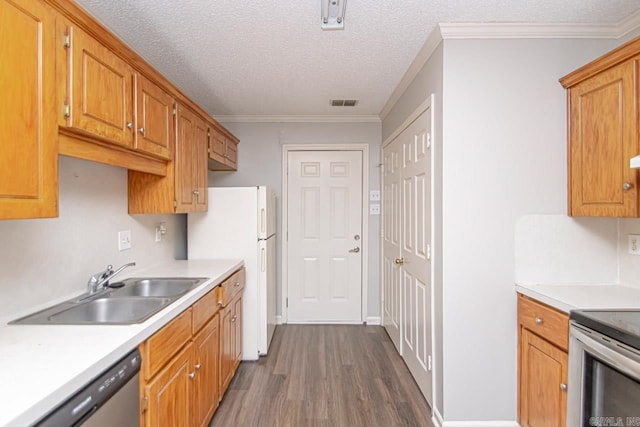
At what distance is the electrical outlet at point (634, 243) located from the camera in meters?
1.77

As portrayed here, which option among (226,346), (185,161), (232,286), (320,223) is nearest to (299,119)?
(320,223)

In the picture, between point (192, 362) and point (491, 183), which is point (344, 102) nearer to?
point (491, 183)

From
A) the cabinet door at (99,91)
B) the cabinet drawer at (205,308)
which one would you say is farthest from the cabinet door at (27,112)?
the cabinet drawer at (205,308)

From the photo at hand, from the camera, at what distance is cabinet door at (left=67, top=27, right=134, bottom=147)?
3.99ft

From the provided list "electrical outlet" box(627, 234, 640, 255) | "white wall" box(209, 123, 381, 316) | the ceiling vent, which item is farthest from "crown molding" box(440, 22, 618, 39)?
"white wall" box(209, 123, 381, 316)

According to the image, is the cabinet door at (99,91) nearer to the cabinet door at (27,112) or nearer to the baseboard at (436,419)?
the cabinet door at (27,112)

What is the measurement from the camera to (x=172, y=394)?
1.43 metres

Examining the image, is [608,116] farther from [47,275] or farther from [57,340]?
[47,275]

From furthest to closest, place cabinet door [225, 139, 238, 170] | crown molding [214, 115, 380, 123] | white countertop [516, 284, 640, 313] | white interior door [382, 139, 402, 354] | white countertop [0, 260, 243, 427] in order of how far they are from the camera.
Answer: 1. crown molding [214, 115, 380, 123]
2. cabinet door [225, 139, 238, 170]
3. white interior door [382, 139, 402, 354]
4. white countertop [516, 284, 640, 313]
5. white countertop [0, 260, 243, 427]

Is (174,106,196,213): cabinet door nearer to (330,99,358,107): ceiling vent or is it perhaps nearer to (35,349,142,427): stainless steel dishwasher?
(35,349,142,427): stainless steel dishwasher

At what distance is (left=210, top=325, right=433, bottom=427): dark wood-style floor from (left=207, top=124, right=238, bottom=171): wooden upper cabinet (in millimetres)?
1868

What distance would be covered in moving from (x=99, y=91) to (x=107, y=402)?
1.21 m

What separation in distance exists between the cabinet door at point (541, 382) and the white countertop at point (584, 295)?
227 millimetres

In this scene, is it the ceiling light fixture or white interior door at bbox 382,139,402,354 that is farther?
white interior door at bbox 382,139,402,354
